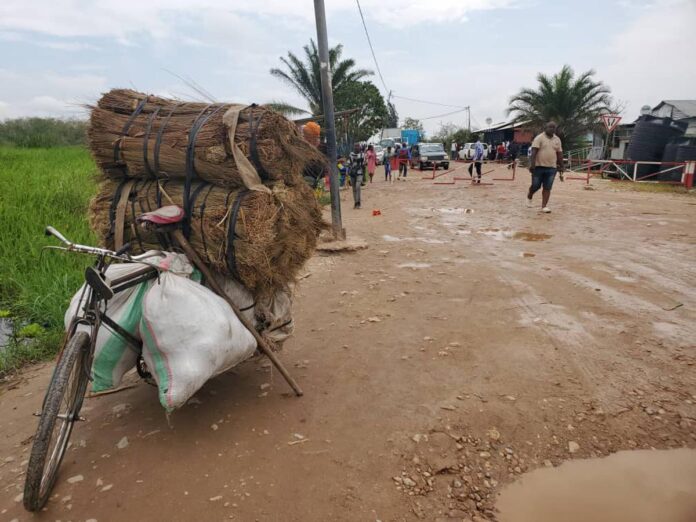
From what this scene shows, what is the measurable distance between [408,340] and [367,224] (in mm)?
5025

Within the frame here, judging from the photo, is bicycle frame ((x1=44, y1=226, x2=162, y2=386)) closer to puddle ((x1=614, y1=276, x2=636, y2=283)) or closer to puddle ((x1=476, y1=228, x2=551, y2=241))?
puddle ((x1=614, y1=276, x2=636, y2=283))

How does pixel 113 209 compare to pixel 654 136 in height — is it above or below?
below

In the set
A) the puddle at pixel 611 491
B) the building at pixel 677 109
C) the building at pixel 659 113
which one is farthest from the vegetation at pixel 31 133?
the building at pixel 677 109

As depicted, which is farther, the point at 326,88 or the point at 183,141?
the point at 326,88

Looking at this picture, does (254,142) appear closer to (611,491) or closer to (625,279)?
(611,491)

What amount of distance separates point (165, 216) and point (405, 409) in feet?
5.48

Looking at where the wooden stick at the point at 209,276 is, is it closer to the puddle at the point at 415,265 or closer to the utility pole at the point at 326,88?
the puddle at the point at 415,265

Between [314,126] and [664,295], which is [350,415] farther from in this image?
[314,126]

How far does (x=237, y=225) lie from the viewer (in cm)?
236

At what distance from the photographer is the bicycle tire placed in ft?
6.20

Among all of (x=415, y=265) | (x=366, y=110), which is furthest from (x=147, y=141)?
(x=366, y=110)

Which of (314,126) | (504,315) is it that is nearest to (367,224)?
(314,126)

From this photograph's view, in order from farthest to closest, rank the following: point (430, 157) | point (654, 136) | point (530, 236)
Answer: point (430, 157) → point (654, 136) → point (530, 236)

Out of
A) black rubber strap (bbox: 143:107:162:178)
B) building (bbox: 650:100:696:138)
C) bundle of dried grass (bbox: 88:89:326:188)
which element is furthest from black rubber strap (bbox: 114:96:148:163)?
building (bbox: 650:100:696:138)
